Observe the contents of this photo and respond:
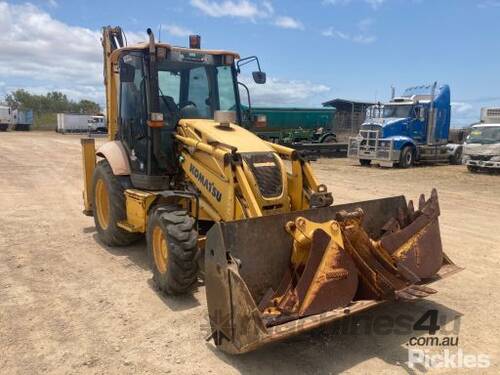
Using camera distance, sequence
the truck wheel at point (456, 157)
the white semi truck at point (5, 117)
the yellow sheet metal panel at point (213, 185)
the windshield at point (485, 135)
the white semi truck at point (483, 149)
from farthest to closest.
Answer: the white semi truck at point (5, 117), the truck wheel at point (456, 157), the windshield at point (485, 135), the white semi truck at point (483, 149), the yellow sheet metal panel at point (213, 185)

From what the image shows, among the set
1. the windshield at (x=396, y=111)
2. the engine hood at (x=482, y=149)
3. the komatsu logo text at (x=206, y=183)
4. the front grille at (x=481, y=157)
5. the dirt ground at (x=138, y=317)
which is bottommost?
the dirt ground at (x=138, y=317)

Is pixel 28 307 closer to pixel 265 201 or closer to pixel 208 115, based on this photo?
pixel 265 201

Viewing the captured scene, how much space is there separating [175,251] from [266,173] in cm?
129

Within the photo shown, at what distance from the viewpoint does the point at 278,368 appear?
11.9 feet

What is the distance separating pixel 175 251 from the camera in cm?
454

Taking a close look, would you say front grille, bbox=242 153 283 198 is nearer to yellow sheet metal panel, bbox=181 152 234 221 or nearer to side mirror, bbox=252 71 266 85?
yellow sheet metal panel, bbox=181 152 234 221

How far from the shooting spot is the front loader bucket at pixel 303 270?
353cm

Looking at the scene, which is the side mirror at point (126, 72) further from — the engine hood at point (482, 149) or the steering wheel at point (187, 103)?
the engine hood at point (482, 149)

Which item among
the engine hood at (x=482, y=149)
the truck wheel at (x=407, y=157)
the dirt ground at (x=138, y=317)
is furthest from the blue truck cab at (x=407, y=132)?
the dirt ground at (x=138, y=317)

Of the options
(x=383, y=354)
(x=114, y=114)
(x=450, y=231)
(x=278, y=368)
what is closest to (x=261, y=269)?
(x=278, y=368)

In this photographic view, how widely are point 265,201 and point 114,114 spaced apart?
357cm

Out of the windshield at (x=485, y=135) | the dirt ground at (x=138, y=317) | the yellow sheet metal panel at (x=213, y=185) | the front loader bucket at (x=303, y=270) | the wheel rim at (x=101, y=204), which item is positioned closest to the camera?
the front loader bucket at (x=303, y=270)

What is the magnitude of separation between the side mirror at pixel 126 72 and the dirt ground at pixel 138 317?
2.31 meters

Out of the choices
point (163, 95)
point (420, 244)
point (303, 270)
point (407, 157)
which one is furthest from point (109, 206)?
point (407, 157)
